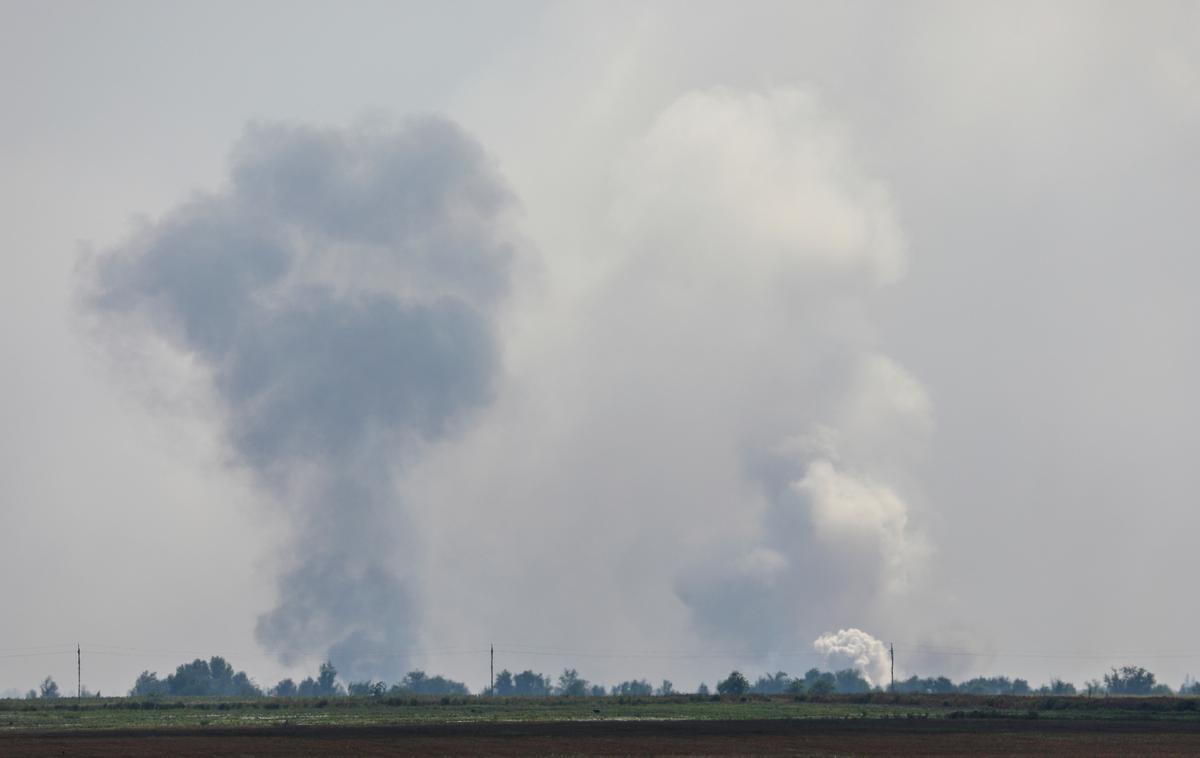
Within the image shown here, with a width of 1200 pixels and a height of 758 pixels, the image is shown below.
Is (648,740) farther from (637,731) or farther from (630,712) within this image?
(630,712)

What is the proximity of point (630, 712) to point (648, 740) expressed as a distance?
174ft

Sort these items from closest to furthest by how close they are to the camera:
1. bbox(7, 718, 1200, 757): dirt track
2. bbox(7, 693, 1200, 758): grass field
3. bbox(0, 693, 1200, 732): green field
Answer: bbox(7, 718, 1200, 757): dirt track, bbox(7, 693, 1200, 758): grass field, bbox(0, 693, 1200, 732): green field

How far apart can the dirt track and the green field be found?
12.8 meters

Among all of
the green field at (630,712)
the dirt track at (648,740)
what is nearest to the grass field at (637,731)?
the dirt track at (648,740)

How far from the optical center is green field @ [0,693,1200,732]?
135m

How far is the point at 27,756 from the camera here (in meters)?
87.8

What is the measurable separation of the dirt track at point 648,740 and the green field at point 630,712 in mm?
12778

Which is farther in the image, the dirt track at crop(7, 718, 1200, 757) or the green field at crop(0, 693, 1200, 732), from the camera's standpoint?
the green field at crop(0, 693, 1200, 732)

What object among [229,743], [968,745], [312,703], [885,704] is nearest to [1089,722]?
[968,745]

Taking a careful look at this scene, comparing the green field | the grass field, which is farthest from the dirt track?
the green field

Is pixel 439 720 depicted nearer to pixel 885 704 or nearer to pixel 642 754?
pixel 642 754

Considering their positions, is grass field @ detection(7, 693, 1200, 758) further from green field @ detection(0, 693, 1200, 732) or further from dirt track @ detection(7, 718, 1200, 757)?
green field @ detection(0, 693, 1200, 732)

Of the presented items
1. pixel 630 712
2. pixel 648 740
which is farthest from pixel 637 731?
pixel 630 712

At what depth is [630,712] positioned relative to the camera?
497ft
